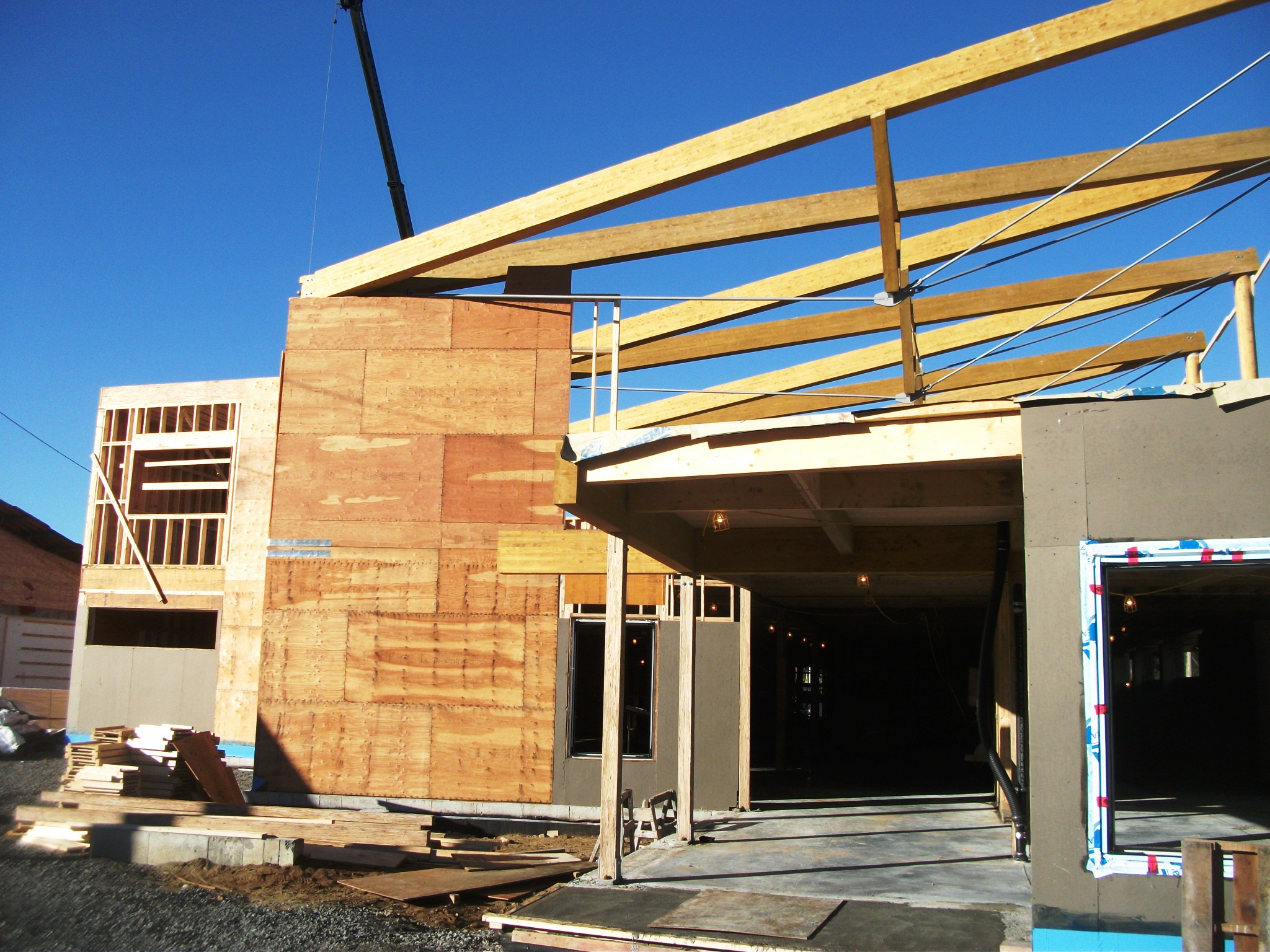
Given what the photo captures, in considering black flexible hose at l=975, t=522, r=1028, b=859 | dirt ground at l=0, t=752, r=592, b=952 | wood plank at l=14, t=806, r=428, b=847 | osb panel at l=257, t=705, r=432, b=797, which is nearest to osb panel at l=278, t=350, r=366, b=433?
osb panel at l=257, t=705, r=432, b=797

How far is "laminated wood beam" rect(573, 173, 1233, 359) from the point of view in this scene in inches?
352

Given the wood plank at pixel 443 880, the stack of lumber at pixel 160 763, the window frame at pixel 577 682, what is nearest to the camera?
the wood plank at pixel 443 880

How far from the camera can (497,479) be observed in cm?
1244

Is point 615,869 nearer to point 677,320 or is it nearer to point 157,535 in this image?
point 677,320

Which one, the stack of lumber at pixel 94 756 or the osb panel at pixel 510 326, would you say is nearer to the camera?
the stack of lumber at pixel 94 756

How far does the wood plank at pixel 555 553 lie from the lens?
12016 millimetres

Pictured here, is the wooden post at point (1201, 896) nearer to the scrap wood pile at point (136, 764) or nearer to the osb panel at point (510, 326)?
the osb panel at point (510, 326)

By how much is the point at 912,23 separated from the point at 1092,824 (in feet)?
32.7

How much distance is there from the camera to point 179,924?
7211 mm

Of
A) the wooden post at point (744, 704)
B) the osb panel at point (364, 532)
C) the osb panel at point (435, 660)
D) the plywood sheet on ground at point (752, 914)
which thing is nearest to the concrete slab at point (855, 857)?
the plywood sheet on ground at point (752, 914)

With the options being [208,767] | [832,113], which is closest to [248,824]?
[208,767]

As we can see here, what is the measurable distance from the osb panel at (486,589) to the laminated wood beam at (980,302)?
3.76m

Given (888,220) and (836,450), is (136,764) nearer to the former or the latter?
(836,450)

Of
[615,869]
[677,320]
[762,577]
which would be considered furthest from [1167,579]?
[615,869]
